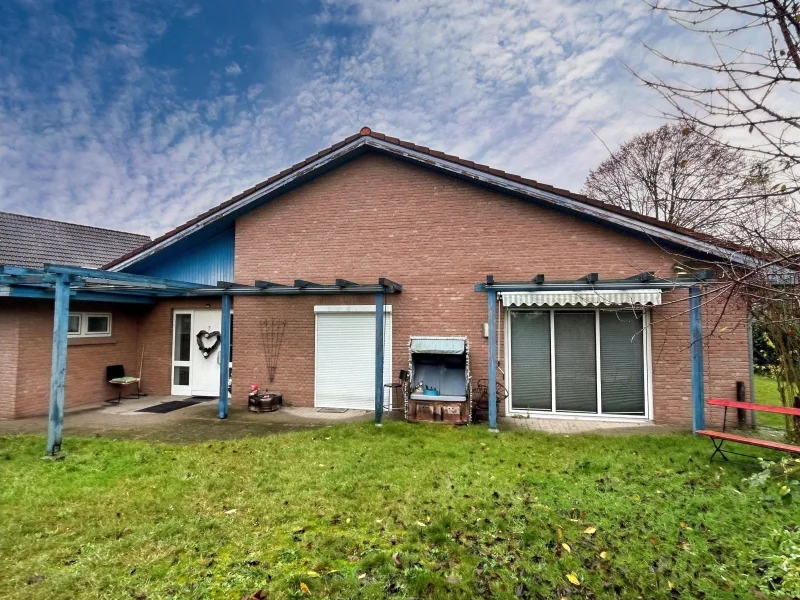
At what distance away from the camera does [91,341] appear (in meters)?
14.0

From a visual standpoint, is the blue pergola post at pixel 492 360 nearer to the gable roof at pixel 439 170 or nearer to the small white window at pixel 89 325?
the gable roof at pixel 439 170

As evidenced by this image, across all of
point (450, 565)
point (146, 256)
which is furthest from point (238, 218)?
point (450, 565)

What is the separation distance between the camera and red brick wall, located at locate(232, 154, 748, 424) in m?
11.2

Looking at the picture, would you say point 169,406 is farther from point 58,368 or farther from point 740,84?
point 740,84

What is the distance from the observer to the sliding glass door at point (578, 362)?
37.6ft

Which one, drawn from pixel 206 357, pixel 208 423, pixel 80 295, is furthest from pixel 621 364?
pixel 80 295

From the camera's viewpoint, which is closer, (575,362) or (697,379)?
(697,379)

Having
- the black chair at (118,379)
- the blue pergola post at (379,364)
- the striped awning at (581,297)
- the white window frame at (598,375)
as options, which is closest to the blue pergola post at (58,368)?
the black chair at (118,379)

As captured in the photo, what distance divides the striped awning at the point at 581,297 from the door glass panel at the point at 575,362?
0.62 meters

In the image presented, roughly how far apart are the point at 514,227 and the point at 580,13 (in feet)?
22.5

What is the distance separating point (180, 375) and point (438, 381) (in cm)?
A: 1033

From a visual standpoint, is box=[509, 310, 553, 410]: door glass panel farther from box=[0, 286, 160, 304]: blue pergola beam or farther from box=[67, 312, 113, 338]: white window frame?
box=[67, 312, 113, 338]: white window frame

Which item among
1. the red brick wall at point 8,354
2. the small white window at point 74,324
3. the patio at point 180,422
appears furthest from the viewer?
the small white window at point 74,324

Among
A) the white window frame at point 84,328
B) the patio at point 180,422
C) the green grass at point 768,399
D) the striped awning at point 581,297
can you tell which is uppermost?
the striped awning at point 581,297
